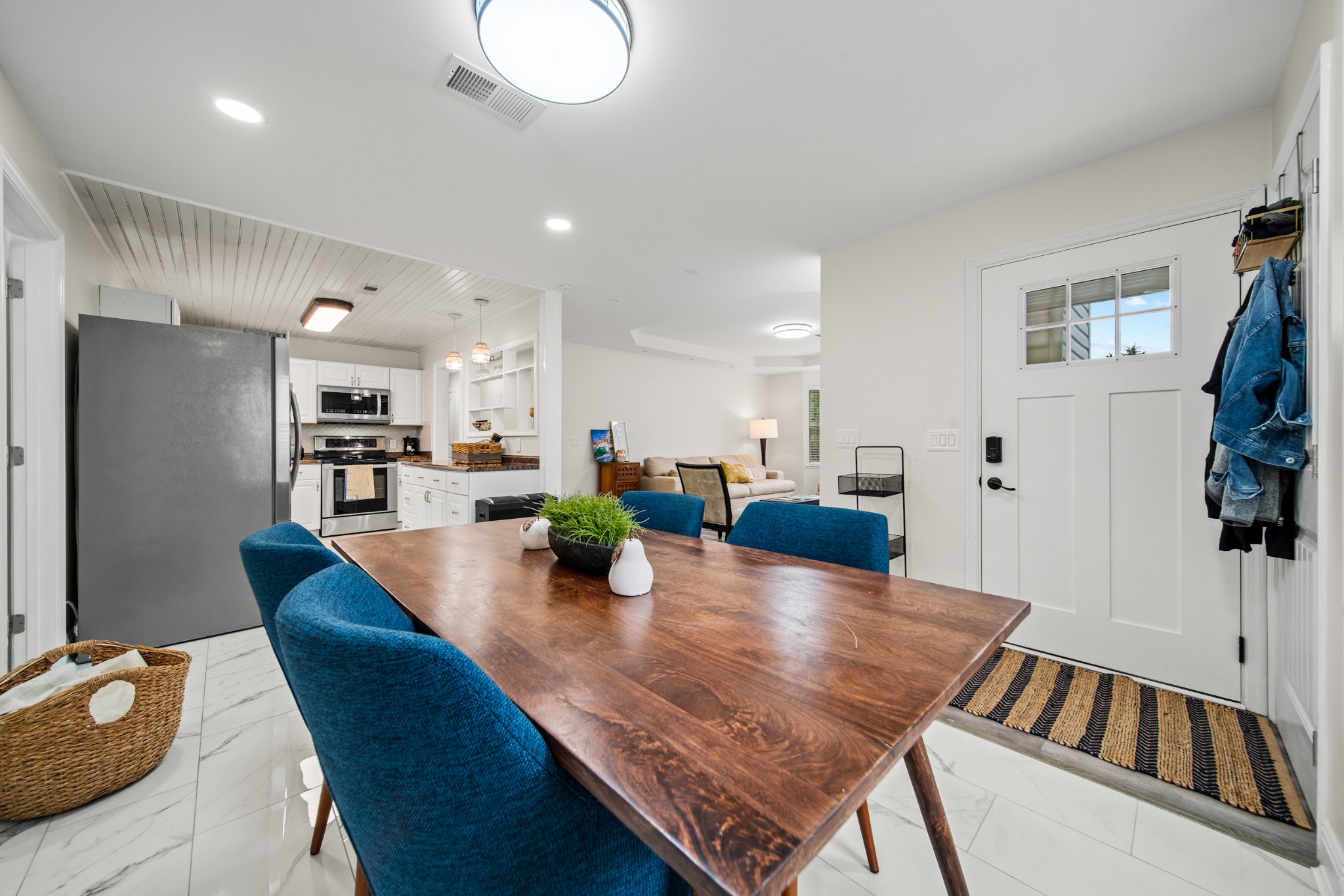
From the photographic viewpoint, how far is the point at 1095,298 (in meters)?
2.46

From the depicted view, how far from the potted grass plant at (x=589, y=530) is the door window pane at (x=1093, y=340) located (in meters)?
2.41

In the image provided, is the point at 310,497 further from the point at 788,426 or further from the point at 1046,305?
the point at 788,426

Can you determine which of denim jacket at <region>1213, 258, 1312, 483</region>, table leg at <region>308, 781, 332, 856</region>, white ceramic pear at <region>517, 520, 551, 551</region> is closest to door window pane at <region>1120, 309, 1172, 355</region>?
denim jacket at <region>1213, 258, 1312, 483</region>

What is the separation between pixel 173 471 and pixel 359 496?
3212 millimetres

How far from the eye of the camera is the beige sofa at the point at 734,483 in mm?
6473

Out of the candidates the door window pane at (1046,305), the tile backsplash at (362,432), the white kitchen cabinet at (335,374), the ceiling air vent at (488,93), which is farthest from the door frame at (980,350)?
the white kitchen cabinet at (335,374)

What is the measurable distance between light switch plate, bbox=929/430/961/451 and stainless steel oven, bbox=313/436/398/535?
5640mm

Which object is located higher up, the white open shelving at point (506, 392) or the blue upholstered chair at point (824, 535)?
the white open shelving at point (506, 392)

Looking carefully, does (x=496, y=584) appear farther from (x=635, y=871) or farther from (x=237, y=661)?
(x=237, y=661)

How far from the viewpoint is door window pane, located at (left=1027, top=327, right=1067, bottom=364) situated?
101 inches

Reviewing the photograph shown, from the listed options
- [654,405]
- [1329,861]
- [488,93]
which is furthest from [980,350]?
[654,405]

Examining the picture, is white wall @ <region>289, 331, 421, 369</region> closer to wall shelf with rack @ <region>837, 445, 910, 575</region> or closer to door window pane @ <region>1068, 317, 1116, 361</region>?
wall shelf with rack @ <region>837, 445, 910, 575</region>

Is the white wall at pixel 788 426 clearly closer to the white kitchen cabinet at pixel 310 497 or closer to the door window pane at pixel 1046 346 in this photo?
the door window pane at pixel 1046 346

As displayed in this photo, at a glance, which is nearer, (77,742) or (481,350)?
(77,742)
